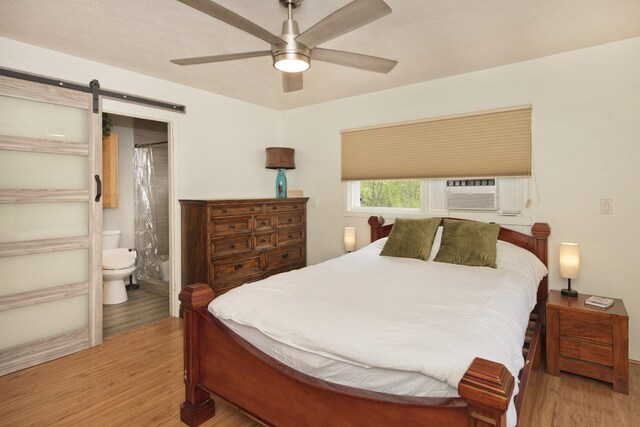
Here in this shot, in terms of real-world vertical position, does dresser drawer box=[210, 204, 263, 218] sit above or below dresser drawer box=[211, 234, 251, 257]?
above

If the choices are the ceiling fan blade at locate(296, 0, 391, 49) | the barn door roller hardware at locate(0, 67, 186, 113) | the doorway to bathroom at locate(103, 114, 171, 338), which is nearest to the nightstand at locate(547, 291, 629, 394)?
the ceiling fan blade at locate(296, 0, 391, 49)

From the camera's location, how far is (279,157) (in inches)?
170

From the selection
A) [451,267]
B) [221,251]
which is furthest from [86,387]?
[451,267]

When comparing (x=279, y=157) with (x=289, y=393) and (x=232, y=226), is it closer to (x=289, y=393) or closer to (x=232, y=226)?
(x=232, y=226)

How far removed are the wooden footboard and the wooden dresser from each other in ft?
4.80

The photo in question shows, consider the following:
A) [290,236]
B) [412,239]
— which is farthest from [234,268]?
[412,239]

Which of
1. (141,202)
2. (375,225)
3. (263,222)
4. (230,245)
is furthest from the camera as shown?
(141,202)

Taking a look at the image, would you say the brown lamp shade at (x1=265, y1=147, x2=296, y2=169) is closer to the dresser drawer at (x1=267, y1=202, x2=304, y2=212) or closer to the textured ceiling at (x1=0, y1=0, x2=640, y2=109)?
the dresser drawer at (x1=267, y1=202, x2=304, y2=212)

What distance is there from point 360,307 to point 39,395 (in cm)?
219

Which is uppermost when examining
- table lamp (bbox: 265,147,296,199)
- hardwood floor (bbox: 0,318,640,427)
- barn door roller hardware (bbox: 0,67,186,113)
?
barn door roller hardware (bbox: 0,67,186,113)

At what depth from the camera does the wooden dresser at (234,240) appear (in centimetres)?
338

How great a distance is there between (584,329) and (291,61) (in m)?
2.55

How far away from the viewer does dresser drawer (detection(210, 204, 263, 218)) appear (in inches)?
134

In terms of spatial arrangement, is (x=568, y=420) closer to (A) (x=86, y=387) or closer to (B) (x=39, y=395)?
(A) (x=86, y=387)
